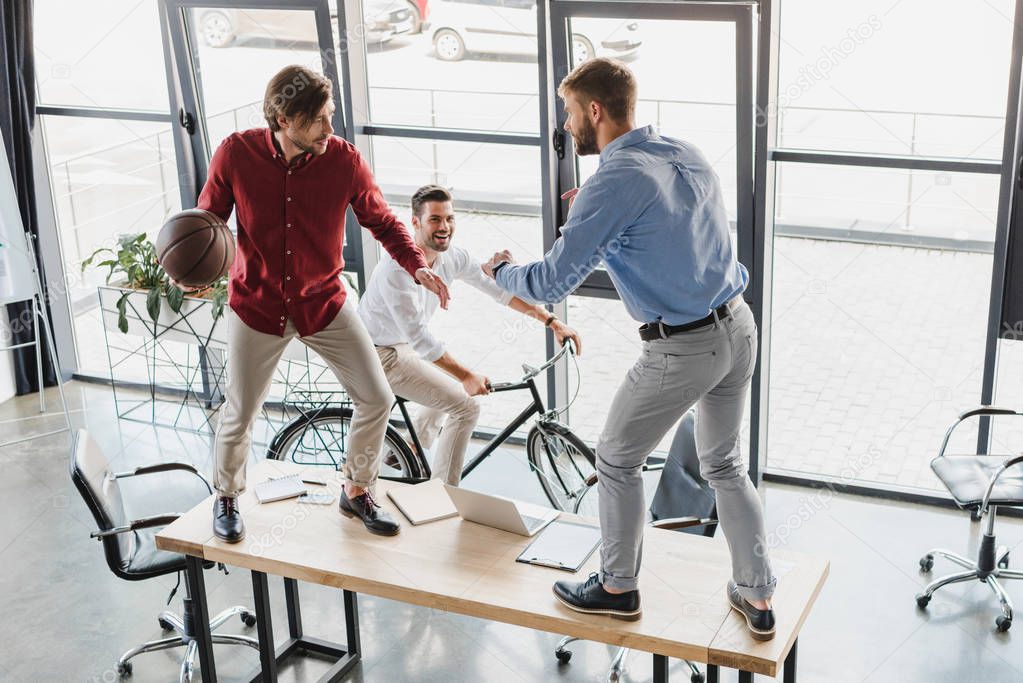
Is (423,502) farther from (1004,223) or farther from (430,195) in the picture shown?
(1004,223)

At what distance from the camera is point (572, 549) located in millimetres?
3307

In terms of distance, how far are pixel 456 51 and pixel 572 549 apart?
2548mm

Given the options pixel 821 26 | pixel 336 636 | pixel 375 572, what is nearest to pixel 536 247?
pixel 821 26

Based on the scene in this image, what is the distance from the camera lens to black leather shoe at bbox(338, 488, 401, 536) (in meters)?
3.47

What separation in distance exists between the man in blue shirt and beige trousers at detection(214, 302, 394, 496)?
2.37 feet

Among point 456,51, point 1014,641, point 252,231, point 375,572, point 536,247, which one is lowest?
point 1014,641

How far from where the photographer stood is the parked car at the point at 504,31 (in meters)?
4.68

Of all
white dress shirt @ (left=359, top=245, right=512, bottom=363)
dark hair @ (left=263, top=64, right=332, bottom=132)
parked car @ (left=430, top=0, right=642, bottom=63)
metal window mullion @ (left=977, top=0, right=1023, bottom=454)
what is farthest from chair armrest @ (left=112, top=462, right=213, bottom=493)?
metal window mullion @ (left=977, top=0, right=1023, bottom=454)

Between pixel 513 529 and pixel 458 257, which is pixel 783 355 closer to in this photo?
pixel 458 257

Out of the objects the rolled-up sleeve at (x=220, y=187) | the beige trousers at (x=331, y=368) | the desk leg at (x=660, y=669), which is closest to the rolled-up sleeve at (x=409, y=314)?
the beige trousers at (x=331, y=368)

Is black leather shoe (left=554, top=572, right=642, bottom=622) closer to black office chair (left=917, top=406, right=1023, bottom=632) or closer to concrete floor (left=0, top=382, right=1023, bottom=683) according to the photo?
concrete floor (left=0, top=382, right=1023, bottom=683)

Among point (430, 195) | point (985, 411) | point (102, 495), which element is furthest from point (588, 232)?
point (985, 411)

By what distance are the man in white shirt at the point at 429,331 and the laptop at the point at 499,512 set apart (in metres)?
0.77

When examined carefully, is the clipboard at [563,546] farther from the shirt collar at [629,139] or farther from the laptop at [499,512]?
the shirt collar at [629,139]
